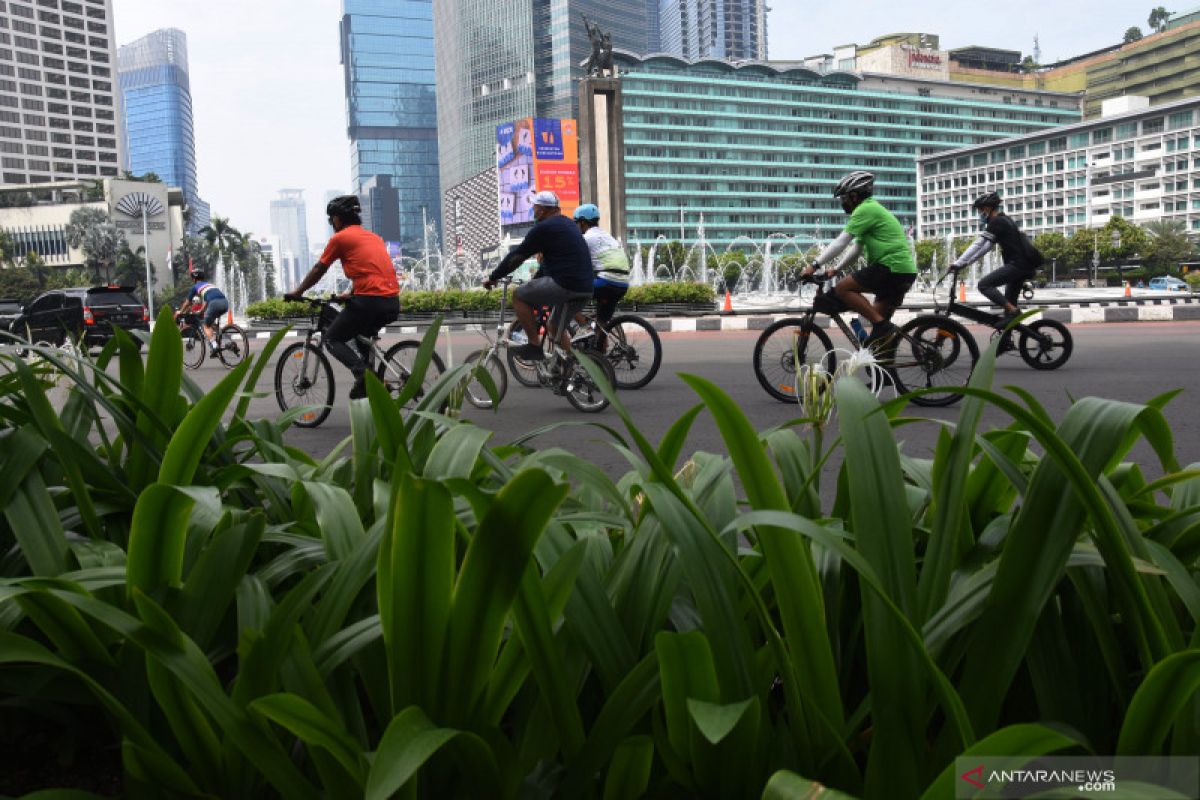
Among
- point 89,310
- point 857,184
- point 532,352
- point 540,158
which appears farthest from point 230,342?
→ point 540,158

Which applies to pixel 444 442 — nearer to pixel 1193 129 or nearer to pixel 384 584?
pixel 384 584

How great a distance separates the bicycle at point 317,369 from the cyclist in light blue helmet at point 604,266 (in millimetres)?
1920

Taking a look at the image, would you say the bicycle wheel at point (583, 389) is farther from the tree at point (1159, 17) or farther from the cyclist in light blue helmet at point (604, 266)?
the tree at point (1159, 17)

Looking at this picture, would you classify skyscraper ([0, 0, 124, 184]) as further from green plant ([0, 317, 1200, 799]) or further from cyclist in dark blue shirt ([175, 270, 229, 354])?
green plant ([0, 317, 1200, 799])

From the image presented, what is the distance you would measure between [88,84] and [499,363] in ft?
592

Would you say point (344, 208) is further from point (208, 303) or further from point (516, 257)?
point (208, 303)

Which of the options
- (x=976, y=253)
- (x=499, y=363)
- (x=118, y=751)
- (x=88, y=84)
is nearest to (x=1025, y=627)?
(x=118, y=751)

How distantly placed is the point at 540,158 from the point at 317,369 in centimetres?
10506

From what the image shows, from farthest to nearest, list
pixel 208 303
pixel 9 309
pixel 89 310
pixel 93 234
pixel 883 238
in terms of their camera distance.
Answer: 1. pixel 93 234
2. pixel 9 309
3. pixel 89 310
4. pixel 208 303
5. pixel 883 238

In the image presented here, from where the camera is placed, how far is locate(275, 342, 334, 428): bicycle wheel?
817 cm

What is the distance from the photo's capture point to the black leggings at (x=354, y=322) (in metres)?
7.80

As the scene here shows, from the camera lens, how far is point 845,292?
26.3 ft

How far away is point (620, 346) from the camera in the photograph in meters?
9.30

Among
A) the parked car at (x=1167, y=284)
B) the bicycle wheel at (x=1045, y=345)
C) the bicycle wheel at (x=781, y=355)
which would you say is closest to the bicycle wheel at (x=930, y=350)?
the bicycle wheel at (x=781, y=355)
